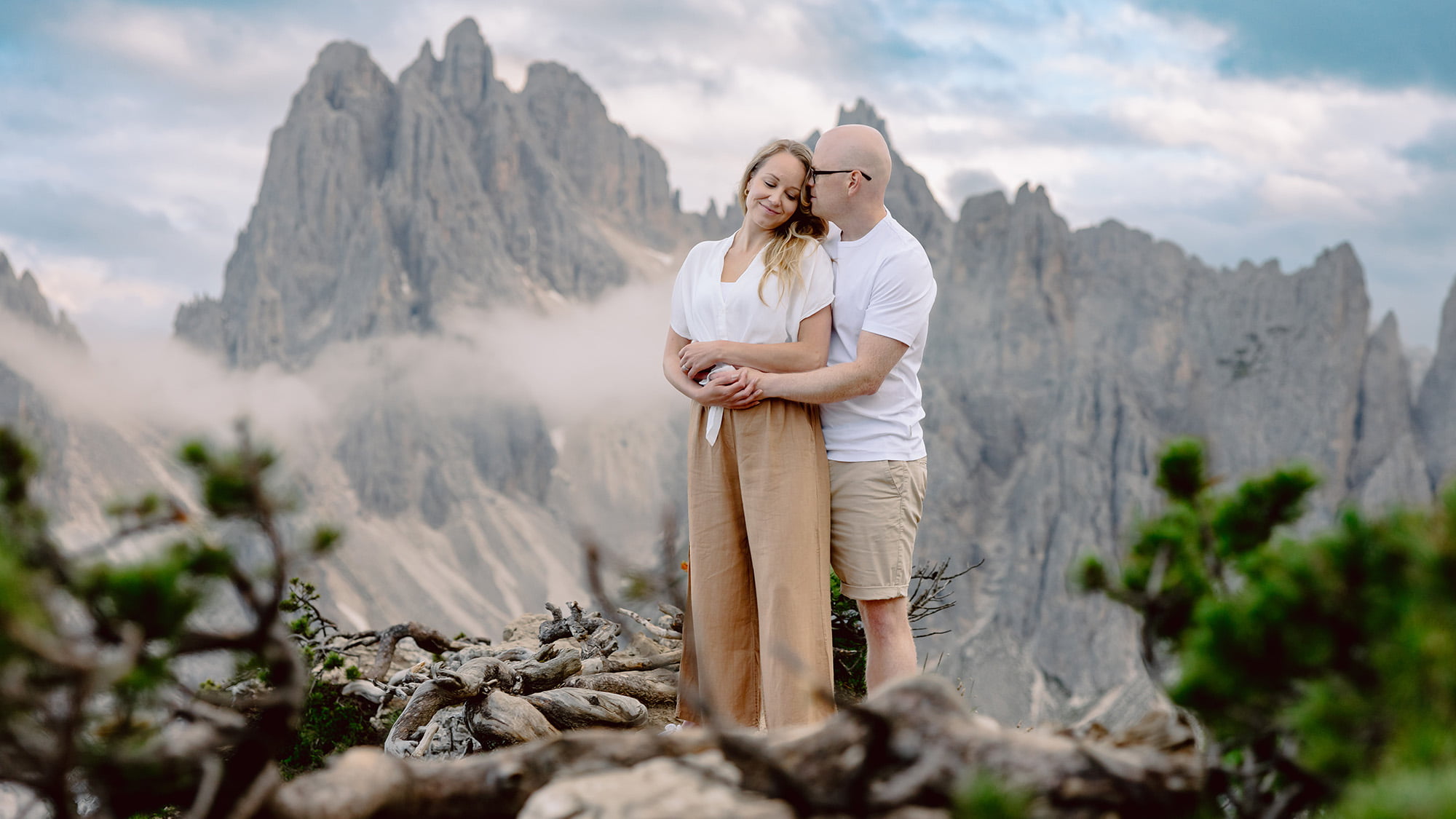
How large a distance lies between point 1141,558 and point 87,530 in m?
155

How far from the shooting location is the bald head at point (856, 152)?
16.3 feet

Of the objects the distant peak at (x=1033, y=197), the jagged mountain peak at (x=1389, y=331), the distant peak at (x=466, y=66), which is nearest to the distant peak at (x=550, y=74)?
the distant peak at (x=466, y=66)

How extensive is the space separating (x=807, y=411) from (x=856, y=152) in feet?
4.39

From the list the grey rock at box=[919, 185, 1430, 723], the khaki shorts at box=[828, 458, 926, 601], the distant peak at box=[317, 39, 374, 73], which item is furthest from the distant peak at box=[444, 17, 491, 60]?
the khaki shorts at box=[828, 458, 926, 601]

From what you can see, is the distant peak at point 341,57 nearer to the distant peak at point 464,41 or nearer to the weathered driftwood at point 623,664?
the distant peak at point 464,41

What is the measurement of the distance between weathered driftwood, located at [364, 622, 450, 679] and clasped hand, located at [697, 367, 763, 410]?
13.7 feet

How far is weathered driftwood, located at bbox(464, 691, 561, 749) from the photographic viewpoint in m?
5.55

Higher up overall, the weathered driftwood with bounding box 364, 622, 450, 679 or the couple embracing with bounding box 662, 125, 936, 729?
the couple embracing with bounding box 662, 125, 936, 729

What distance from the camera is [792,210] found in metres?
5.11

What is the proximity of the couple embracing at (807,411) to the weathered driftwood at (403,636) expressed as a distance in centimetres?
359

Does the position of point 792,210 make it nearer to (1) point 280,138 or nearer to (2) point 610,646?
(2) point 610,646

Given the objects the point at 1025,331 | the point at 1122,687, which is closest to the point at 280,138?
the point at 1025,331

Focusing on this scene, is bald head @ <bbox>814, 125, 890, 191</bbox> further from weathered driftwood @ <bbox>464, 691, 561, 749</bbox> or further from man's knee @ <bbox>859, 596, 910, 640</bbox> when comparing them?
weathered driftwood @ <bbox>464, 691, 561, 749</bbox>

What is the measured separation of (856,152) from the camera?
4957 mm
